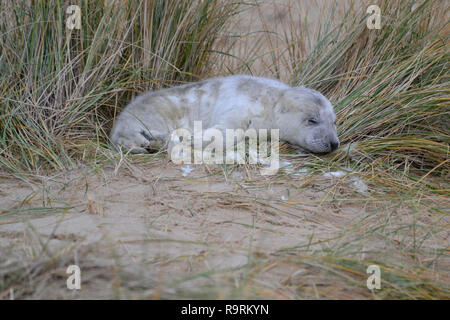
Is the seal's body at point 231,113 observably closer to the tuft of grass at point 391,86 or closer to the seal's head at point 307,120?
the seal's head at point 307,120

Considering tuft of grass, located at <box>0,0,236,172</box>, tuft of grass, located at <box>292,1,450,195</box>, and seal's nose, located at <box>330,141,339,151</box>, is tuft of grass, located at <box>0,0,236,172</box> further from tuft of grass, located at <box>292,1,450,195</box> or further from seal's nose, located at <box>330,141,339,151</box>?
seal's nose, located at <box>330,141,339,151</box>

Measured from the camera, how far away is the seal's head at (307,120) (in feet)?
11.4

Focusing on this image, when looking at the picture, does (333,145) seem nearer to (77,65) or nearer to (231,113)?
(231,113)

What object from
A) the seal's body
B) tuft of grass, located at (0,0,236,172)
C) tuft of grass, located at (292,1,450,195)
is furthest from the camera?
the seal's body

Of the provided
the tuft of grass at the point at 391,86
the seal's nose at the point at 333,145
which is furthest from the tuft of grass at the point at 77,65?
the seal's nose at the point at 333,145

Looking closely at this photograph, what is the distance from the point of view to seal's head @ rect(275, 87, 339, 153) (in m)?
3.48

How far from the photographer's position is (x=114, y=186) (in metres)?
2.92

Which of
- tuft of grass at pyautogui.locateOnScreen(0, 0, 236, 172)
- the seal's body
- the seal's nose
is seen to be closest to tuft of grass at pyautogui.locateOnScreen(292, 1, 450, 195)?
the seal's nose

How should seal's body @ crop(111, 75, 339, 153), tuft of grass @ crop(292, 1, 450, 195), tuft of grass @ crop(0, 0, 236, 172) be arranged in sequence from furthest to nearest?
seal's body @ crop(111, 75, 339, 153) → tuft of grass @ crop(292, 1, 450, 195) → tuft of grass @ crop(0, 0, 236, 172)

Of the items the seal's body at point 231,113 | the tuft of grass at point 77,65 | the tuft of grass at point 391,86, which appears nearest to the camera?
the tuft of grass at point 77,65

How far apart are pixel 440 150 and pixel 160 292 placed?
2.47 metres

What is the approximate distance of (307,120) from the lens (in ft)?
11.9

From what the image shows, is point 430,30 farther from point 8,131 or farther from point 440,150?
point 8,131
